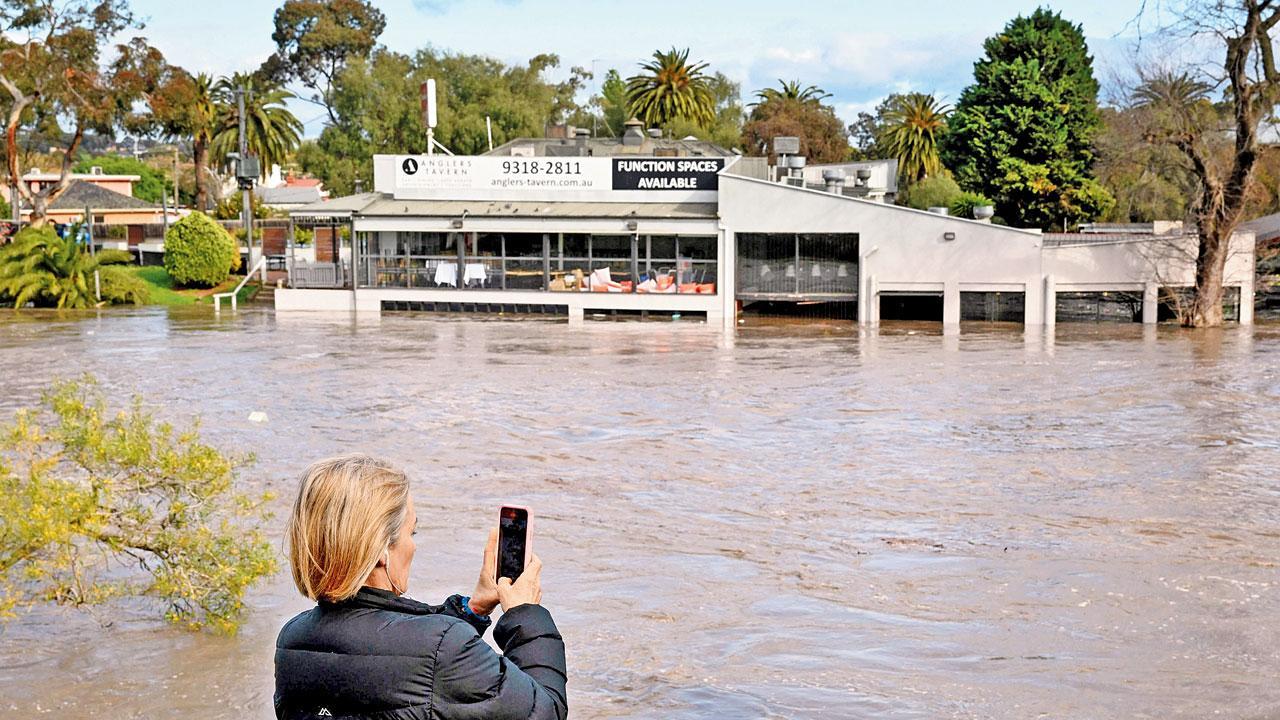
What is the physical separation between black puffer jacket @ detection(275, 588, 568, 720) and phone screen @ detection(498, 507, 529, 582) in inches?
8.9

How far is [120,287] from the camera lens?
40.6 meters

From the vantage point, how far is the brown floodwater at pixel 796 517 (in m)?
8.71

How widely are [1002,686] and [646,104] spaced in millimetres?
65056

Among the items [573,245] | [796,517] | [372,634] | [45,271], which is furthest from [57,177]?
[372,634]

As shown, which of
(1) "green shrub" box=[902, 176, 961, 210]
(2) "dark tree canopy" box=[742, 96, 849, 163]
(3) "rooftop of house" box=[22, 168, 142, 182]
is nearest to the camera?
(1) "green shrub" box=[902, 176, 961, 210]

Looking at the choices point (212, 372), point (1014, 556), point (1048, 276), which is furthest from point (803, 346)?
point (1014, 556)

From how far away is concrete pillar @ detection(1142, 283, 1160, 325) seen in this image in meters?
35.5

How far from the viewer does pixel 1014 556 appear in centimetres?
1191

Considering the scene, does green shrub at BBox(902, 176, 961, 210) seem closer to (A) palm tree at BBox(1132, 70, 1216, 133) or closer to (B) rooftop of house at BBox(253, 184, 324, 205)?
(A) palm tree at BBox(1132, 70, 1216, 133)

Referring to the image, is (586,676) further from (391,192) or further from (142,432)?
(391,192)

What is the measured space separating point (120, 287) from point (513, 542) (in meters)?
40.1

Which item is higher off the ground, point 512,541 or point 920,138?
point 920,138

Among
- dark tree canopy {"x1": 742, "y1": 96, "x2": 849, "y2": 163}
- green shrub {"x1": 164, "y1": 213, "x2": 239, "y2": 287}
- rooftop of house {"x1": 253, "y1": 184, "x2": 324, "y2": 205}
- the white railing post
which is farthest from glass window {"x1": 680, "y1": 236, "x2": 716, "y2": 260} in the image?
dark tree canopy {"x1": 742, "y1": 96, "x2": 849, "y2": 163}

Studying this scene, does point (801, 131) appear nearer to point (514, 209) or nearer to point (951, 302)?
point (514, 209)
